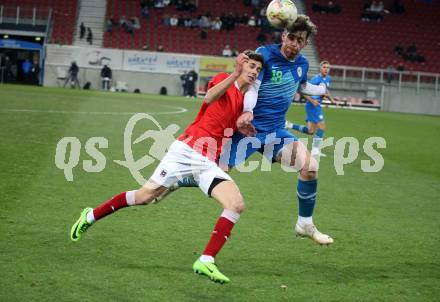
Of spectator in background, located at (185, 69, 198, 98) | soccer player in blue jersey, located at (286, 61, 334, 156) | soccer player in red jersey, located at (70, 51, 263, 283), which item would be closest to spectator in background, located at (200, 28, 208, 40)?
spectator in background, located at (185, 69, 198, 98)

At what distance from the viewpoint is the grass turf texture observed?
5.95 metres

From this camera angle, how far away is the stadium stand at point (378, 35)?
50125 millimetres

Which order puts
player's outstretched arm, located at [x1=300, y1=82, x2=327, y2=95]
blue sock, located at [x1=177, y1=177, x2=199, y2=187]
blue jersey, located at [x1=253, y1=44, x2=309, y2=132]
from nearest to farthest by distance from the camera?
blue sock, located at [x1=177, y1=177, x2=199, y2=187], blue jersey, located at [x1=253, y1=44, x2=309, y2=132], player's outstretched arm, located at [x1=300, y1=82, x2=327, y2=95]

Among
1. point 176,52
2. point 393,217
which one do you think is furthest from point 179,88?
point 393,217

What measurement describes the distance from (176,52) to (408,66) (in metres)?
15.7

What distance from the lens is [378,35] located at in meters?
51.8

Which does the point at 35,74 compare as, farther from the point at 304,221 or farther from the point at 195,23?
the point at 304,221

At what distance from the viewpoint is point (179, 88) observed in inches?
1790

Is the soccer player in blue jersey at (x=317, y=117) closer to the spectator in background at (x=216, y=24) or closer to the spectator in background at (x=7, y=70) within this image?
the spectator in background at (x=7, y=70)

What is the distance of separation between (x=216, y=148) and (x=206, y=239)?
5.52 feet

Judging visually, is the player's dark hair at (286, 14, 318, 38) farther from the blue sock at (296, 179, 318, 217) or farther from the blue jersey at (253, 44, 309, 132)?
the blue sock at (296, 179, 318, 217)

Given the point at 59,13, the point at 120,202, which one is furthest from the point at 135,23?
the point at 120,202

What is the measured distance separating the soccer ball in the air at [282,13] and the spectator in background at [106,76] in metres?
37.3

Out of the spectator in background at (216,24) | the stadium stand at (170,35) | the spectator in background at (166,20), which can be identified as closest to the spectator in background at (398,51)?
the stadium stand at (170,35)
